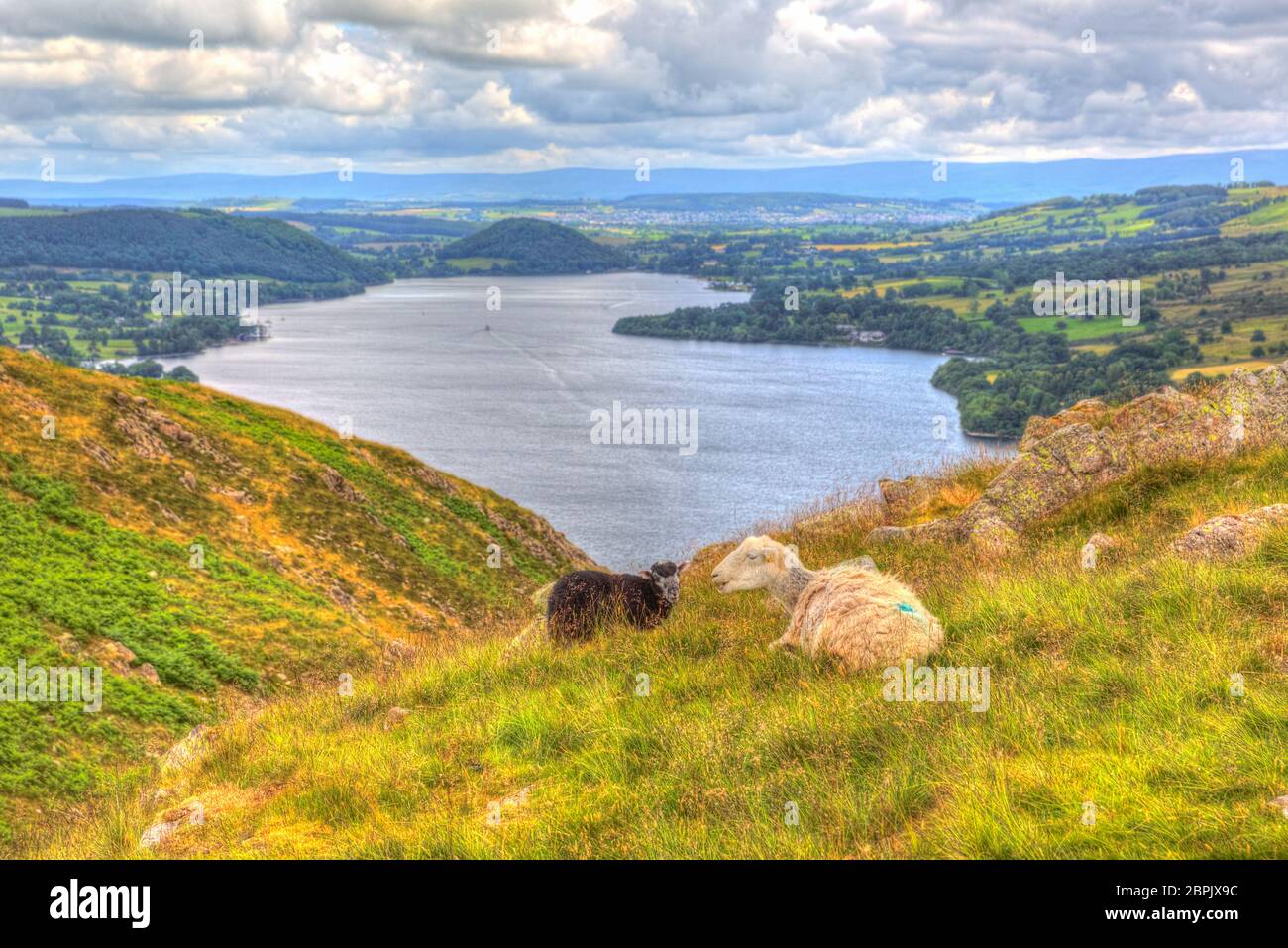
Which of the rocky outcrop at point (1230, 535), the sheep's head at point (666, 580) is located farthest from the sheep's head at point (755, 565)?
the rocky outcrop at point (1230, 535)

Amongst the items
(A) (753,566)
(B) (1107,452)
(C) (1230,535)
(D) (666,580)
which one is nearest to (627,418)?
(B) (1107,452)

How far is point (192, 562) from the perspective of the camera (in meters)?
25.6

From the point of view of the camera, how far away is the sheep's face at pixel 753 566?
11.1 m

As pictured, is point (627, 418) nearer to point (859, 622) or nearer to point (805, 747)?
point (859, 622)

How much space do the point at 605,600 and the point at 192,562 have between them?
18.6m

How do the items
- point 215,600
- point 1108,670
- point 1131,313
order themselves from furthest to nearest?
point 1131,313 < point 215,600 < point 1108,670

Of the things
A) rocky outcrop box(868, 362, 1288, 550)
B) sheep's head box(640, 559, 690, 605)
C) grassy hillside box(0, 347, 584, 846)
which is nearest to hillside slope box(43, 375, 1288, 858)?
sheep's head box(640, 559, 690, 605)

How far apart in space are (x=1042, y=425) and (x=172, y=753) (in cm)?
1449

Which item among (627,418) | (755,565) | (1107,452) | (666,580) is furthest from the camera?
(627,418)

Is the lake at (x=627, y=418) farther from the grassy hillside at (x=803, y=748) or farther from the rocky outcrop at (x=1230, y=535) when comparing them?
the grassy hillside at (x=803, y=748)

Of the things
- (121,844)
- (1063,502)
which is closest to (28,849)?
(121,844)

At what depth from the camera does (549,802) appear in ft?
20.2
